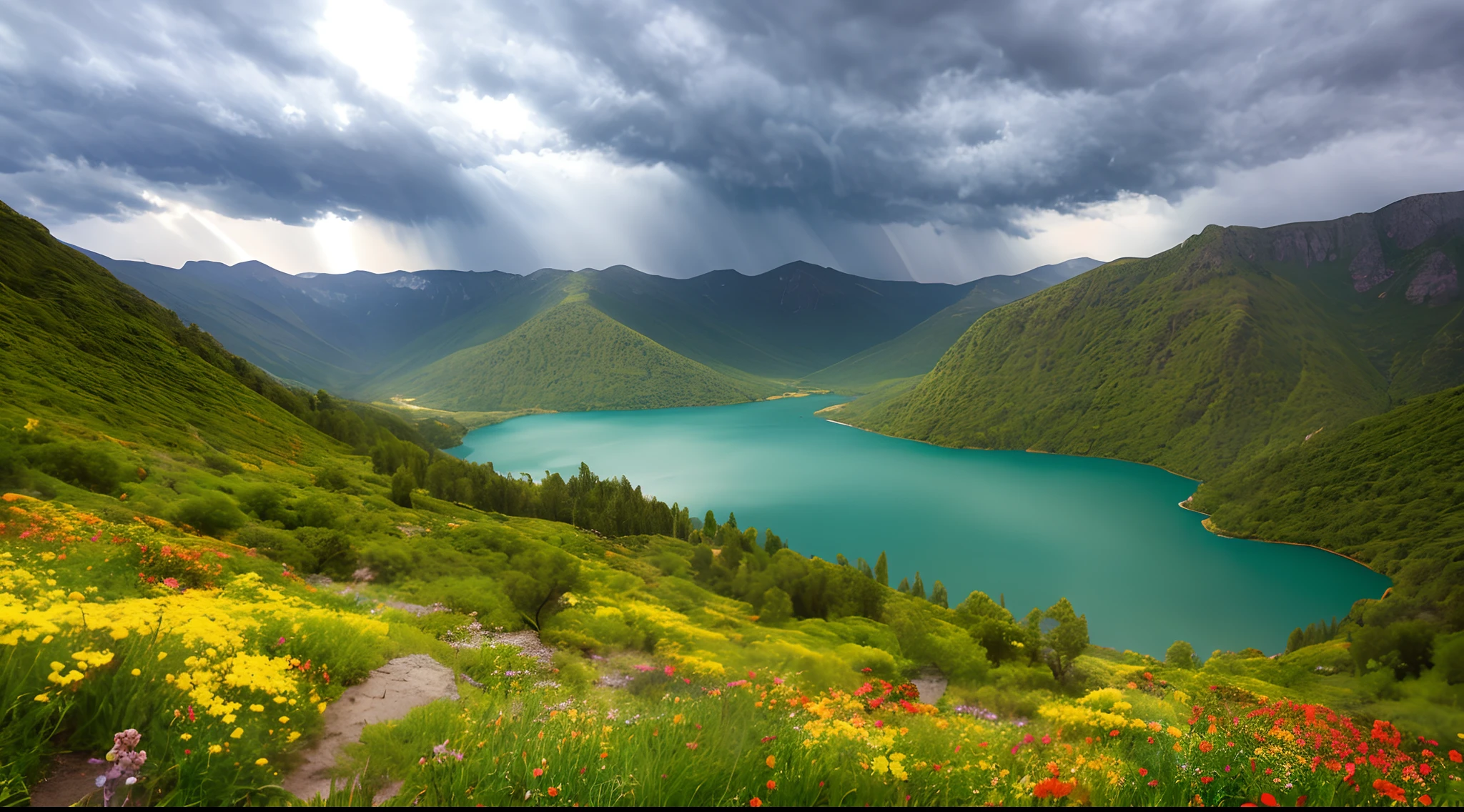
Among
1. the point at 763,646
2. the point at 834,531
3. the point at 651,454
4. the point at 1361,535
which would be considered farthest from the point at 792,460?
the point at 763,646

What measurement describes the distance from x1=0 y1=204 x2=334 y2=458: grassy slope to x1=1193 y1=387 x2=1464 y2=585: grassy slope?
495 feet

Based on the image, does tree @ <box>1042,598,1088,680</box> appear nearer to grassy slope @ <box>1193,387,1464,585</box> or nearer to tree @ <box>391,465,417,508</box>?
tree @ <box>391,465,417,508</box>

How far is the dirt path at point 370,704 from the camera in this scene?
5.55m

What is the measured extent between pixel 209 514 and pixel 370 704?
2205 centimetres

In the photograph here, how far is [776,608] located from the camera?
3856cm

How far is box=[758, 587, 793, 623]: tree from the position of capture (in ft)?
124

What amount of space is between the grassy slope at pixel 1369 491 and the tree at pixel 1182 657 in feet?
212

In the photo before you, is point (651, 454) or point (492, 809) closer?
point (492, 809)

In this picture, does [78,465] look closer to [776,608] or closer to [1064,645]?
[776,608]

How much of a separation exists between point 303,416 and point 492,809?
106m

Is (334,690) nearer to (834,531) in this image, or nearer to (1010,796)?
(1010,796)

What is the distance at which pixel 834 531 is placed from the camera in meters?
101

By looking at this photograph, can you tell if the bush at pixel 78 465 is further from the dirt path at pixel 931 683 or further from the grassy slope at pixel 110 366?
the dirt path at pixel 931 683

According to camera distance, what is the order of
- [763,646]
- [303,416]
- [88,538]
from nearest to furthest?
[88,538], [763,646], [303,416]
